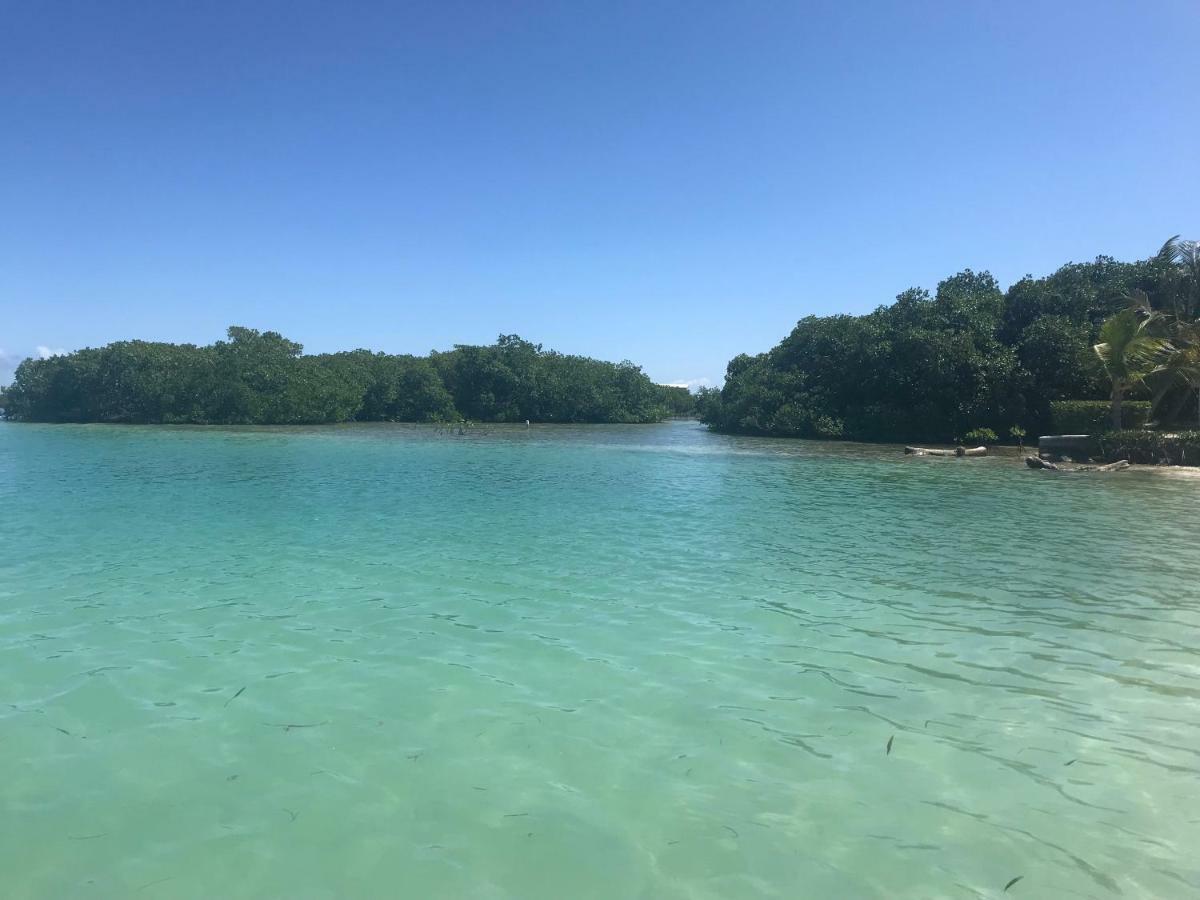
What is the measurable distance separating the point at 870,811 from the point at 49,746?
543cm

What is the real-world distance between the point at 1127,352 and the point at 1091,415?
14.9ft

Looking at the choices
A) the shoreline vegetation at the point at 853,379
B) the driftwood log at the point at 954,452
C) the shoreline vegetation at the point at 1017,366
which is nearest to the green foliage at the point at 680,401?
the shoreline vegetation at the point at 853,379

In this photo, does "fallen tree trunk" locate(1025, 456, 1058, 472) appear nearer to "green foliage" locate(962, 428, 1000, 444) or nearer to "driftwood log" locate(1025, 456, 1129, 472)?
"driftwood log" locate(1025, 456, 1129, 472)

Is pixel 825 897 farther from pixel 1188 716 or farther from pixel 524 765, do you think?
pixel 1188 716

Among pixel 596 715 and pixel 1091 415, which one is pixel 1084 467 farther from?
pixel 596 715

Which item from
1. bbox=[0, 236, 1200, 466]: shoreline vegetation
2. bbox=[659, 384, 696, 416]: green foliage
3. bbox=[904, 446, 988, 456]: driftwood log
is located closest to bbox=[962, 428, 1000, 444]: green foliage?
bbox=[0, 236, 1200, 466]: shoreline vegetation

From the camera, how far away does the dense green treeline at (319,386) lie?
2635 inches

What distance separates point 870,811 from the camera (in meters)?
4.45

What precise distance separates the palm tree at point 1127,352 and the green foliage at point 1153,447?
4.39 feet

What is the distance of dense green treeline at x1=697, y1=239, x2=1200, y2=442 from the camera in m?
36.1

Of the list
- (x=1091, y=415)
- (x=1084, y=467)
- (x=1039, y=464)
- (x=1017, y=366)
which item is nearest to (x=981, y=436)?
(x=1017, y=366)

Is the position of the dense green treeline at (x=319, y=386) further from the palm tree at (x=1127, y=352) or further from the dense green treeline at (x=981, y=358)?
the palm tree at (x=1127, y=352)

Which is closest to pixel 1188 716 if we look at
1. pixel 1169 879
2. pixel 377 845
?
pixel 1169 879

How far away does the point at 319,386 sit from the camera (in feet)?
228
